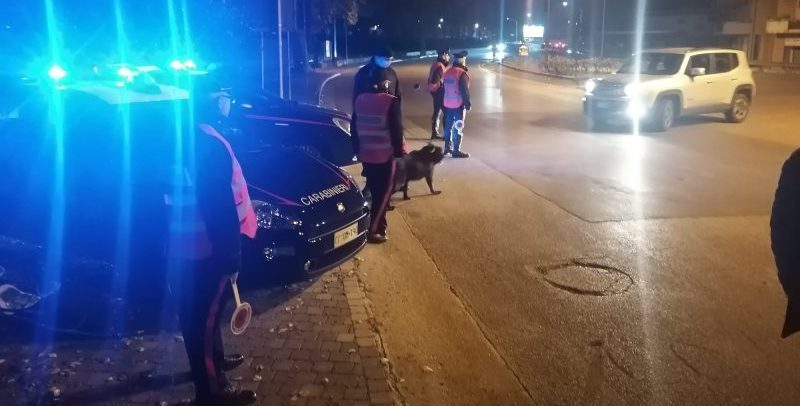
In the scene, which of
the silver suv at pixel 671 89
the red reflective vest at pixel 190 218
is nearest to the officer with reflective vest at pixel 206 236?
the red reflective vest at pixel 190 218

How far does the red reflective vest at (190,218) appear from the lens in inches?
147

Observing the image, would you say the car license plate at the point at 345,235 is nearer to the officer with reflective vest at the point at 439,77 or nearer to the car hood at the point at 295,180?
the car hood at the point at 295,180

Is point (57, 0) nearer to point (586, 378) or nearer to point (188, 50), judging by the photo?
point (188, 50)

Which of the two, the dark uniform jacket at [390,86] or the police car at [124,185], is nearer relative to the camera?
the police car at [124,185]

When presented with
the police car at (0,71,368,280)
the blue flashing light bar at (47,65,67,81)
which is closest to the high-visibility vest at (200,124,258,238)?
the police car at (0,71,368,280)

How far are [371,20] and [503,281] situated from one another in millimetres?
72218

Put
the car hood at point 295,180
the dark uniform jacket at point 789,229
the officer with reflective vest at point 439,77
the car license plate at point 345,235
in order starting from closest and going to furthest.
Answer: the dark uniform jacket at point 789,229, the car hood at point 295,180, the car license plate at point 345,235, the officer with reflective vest at point 439,77

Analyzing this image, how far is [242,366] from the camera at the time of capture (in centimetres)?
453

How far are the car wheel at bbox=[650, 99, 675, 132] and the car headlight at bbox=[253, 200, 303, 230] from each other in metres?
12.7

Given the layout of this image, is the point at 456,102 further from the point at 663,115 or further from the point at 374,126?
the point at 663,115

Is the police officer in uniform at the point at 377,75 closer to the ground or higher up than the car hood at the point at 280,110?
higher up

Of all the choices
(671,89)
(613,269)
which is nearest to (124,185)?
(613,269)

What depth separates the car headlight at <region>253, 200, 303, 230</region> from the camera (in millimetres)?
5582

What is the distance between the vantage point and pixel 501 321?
5.58 metres
